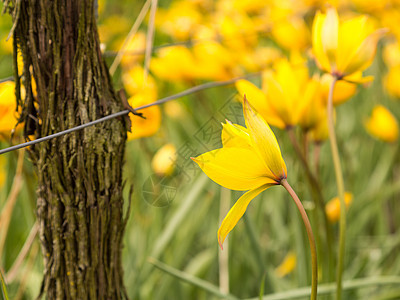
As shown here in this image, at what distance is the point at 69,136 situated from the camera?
0.42 meters

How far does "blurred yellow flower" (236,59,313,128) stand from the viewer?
1.95ft

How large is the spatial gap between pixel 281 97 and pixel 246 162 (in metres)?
0.26

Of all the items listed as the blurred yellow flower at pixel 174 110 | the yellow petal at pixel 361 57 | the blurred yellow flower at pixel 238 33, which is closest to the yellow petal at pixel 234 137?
the yellow petal at pixel 361 57

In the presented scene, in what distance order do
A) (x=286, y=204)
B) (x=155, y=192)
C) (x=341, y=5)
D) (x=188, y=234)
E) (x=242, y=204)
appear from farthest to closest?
(x=341, y=5), (x=286, y=204), (x=188, y=234), (x=155, y=192), (x=242, y=204)

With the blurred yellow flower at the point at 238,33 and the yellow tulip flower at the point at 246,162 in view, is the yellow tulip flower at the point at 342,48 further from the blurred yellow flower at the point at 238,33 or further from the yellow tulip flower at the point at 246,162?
the blurred yellow flower at the point at 238,33

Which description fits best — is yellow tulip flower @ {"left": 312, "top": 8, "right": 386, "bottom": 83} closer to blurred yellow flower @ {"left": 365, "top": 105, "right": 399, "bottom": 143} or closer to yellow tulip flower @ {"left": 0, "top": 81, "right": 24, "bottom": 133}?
yellow tulip flower @ {"left": 0, "top": 81, "right": 24, "bottom": 133}

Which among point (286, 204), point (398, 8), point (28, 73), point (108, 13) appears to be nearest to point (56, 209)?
point (28, 73)

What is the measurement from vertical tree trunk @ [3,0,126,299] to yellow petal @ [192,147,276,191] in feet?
0.41

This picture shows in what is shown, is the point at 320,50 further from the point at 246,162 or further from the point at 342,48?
the point at 246,162

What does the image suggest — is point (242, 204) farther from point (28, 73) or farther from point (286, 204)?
point (286, 204)

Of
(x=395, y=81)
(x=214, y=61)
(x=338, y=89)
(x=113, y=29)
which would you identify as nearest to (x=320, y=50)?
(x=338, y=89)

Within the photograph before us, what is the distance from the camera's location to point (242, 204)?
0.35 m

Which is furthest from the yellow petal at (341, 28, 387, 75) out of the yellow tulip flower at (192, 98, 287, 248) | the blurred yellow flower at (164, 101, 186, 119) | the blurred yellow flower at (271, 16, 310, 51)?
the blurred yellow flower at (164, 101, 186, 119)

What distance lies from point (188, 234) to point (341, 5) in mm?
1380
